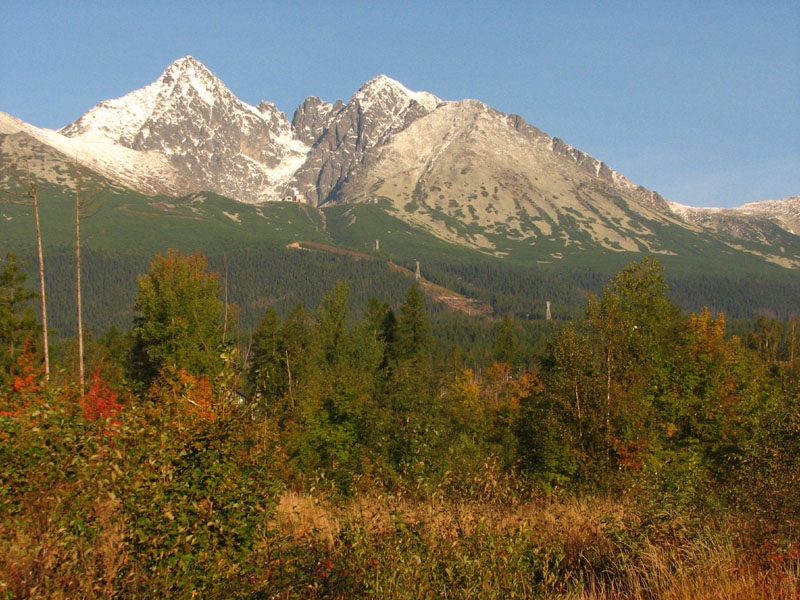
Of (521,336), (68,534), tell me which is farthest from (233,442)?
(521,336)

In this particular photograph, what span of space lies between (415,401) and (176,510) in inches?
1209

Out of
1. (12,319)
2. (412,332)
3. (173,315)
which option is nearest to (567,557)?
(173,315)

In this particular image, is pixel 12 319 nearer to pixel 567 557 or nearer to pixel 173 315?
pixel 173 315

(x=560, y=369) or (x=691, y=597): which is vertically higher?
(x=691, y=597)

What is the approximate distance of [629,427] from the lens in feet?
87.5

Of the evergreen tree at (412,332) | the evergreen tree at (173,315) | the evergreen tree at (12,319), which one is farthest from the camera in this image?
the evergreen tree at (412,332)

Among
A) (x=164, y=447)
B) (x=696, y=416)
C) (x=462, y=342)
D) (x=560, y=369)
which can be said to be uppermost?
(x=164, y=447)

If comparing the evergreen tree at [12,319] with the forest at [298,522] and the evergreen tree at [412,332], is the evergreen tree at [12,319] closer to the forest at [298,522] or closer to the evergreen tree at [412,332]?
the forest at [298,522]

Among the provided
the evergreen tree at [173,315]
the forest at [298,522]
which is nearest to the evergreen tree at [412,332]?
the evergreen tree at [173,315]

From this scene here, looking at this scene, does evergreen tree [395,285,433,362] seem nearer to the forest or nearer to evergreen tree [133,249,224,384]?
evergreen tree [133,249,224,384]

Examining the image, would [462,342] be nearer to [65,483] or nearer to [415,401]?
[415,401]

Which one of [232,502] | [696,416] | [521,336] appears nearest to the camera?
[232,502]

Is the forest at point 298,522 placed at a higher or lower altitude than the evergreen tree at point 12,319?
higher

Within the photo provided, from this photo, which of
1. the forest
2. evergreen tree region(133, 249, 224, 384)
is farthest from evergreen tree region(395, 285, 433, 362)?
the forest
